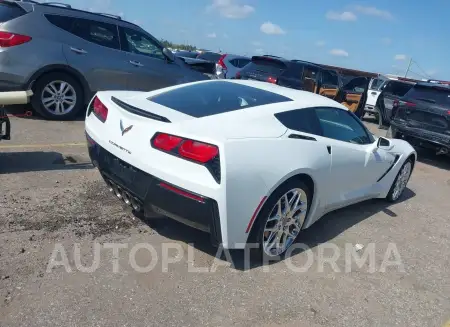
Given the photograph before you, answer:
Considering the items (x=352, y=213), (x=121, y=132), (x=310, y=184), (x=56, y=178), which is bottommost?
(x=352, y=213)

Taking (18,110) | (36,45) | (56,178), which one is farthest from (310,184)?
(18,110)

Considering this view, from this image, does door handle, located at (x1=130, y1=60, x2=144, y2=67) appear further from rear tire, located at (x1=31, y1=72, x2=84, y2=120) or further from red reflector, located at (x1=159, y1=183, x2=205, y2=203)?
red reflector, located at (x1=159, y1=183, x2=205, y2=203)

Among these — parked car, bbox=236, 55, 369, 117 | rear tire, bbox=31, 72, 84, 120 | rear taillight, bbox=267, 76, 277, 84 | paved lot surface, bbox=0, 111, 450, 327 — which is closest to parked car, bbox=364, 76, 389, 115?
parked car, bbox=236, 55, 369, 117

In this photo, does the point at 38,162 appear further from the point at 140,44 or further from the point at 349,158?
the point at 140,44

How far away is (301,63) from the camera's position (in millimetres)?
11266

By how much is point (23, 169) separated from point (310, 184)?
323cm

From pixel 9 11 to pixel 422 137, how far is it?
768 cm

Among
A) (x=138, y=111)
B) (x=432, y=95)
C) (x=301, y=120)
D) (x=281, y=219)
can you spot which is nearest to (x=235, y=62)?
(x=432, y=95)

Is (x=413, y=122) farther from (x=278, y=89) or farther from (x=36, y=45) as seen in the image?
(x=36, y=45)

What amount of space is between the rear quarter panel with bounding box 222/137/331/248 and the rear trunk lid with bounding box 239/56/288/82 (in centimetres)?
753

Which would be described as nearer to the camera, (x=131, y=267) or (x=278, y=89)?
(x=131, y=267)

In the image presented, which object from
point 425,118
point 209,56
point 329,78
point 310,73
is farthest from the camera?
point 209,56

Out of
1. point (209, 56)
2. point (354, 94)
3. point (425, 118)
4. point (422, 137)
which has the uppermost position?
point (425, 118)

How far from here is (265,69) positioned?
1089 centimetres
